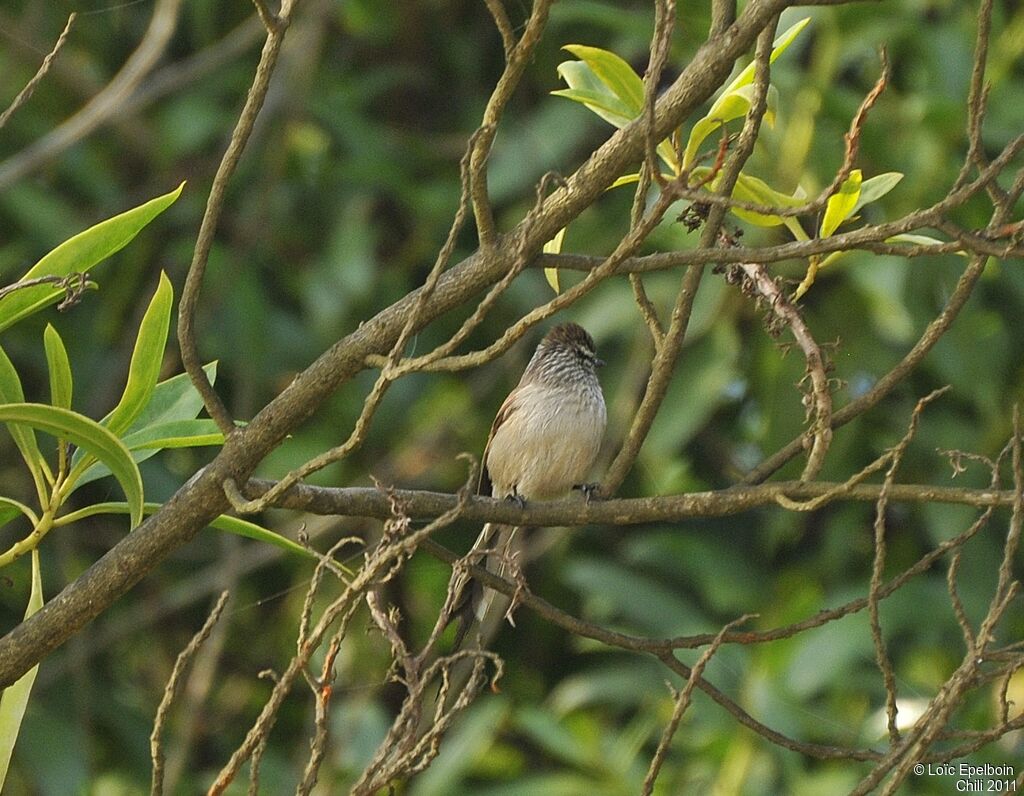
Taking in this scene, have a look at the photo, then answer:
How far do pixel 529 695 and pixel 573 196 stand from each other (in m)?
4.28

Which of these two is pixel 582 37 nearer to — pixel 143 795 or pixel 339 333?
pixel 339 333

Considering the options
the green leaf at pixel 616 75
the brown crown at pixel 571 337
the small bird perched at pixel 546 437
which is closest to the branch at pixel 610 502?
the green leaf at pixel 616 75

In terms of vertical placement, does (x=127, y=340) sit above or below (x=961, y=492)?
above

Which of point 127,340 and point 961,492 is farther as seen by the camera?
point 127,340

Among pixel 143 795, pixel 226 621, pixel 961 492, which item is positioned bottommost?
pixel 143 795

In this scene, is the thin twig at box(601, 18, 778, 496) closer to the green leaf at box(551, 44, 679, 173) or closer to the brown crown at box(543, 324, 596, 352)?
the green leaf at box(551, 44, 679, 173)

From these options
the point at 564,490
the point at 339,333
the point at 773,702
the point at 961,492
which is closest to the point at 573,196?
the point at 961,492

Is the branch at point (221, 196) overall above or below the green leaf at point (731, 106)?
below

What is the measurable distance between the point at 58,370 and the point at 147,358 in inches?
6.9

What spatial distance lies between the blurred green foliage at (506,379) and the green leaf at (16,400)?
267 cm

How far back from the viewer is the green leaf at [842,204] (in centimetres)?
287

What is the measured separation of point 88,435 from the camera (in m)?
2.48

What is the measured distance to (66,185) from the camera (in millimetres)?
6602

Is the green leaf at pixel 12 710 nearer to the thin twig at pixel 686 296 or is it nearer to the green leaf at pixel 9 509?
the green leaf at pixel 9 509
